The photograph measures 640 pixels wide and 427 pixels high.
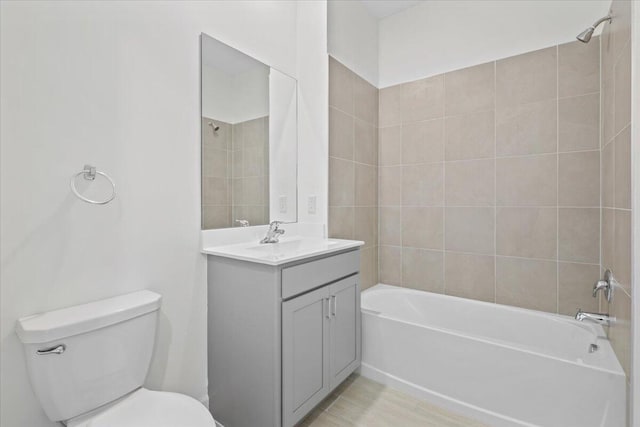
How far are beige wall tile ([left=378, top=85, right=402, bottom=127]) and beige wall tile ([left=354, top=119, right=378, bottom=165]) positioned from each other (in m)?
0.13

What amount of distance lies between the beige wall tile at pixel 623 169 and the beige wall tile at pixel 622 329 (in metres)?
0.41

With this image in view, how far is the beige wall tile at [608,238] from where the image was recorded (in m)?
1.55

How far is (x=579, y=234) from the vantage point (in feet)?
6.35

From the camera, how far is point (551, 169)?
79.5 inches

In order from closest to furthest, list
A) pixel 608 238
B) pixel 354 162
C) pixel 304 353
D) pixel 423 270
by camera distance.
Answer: pixel 304 353 → pixel 608 238 → pixel 354 162 → pixel 423 270

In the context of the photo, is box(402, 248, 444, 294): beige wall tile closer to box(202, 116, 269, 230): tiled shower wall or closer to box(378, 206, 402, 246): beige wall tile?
box(378, 206, 402, 246): beige wall tile

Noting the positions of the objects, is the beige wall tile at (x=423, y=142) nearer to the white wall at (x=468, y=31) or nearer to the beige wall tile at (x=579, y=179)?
the white wall at (x=468, y=31)

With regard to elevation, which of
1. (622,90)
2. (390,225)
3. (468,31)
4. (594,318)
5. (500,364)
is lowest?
(500,364)

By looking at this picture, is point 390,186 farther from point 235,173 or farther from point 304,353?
point 304,353

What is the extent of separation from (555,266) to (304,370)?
69.0 inches

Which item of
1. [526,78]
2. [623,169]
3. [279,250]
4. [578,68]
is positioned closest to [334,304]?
[279,250]

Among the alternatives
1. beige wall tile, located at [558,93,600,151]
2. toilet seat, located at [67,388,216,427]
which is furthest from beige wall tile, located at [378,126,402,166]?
toilet seat, located at [67,388,216,427]

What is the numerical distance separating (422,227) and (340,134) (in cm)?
103

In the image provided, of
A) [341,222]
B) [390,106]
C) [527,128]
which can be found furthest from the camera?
[390,106]
